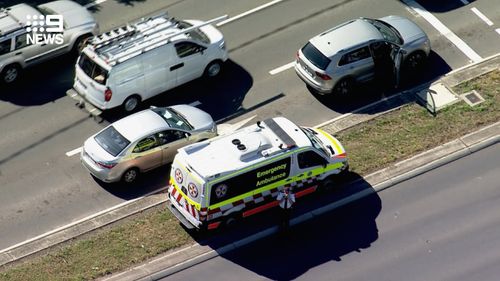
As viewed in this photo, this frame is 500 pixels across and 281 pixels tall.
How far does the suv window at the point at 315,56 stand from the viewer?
28516 millimetres

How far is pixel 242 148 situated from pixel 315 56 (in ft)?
18.9

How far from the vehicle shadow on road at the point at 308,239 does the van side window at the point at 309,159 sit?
3.80 ft

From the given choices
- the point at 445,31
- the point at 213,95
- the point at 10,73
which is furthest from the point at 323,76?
the point at 10,73

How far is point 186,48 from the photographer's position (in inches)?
1148

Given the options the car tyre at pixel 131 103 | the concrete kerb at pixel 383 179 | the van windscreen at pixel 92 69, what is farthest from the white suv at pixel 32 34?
the concrete kerb at pixel 383 179

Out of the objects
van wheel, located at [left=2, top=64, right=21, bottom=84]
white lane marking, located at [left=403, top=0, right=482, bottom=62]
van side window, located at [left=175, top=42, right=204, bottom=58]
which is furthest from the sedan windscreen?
white lane marking, located at [left=403, top=0, right=482, bottom=62]

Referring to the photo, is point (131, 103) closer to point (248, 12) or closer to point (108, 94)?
point (108, 94)

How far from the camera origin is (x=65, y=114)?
29000 mm

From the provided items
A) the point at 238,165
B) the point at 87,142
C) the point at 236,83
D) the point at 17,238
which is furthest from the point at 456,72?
the point at 17,238

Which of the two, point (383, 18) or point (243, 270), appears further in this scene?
point (383, 18)

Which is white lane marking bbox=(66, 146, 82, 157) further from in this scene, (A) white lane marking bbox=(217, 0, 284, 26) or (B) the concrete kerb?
(A) white lane marking bbox=(217, 0, 284, 26)

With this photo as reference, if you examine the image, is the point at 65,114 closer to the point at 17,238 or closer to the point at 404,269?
the point at 17,238

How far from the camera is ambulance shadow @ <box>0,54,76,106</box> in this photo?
29.7 metres

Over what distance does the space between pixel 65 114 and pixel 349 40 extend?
8868 mm
